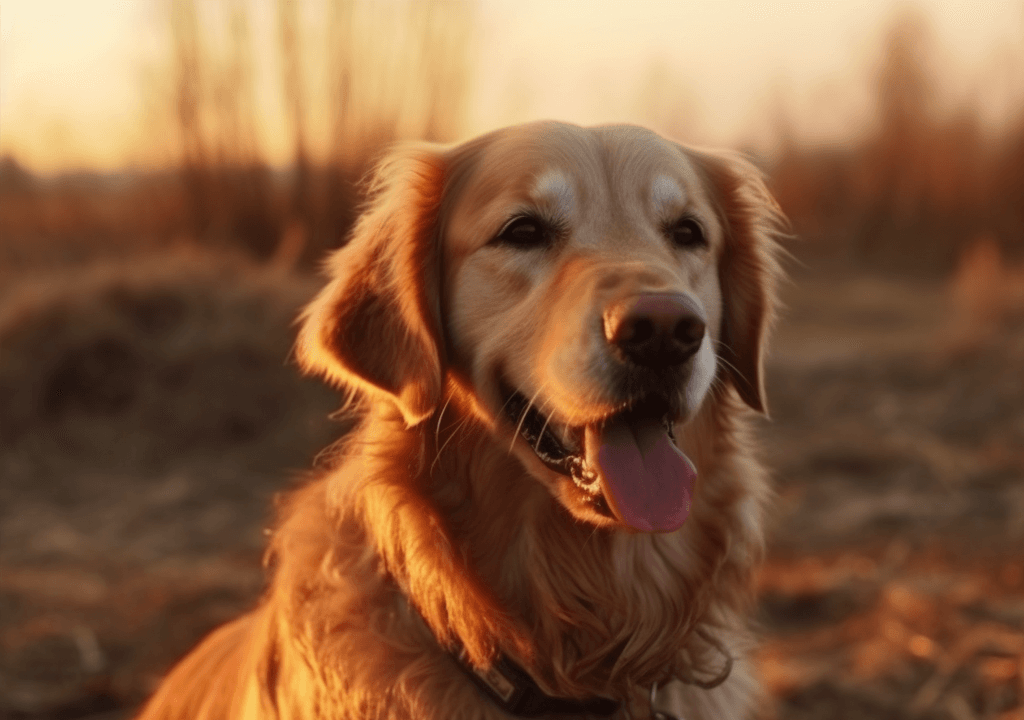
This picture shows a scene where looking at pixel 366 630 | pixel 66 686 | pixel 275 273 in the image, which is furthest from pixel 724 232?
pixel 275 273

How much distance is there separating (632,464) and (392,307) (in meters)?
0.74

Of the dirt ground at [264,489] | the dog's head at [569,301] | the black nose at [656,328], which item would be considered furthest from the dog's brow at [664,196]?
the dirt ground at [264,489]

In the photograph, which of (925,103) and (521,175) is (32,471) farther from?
(925,103)

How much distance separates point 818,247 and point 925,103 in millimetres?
3011

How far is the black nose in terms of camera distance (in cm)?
208

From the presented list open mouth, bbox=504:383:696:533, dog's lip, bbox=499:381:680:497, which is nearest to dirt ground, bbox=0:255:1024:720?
dog's lip, bbox=499:381:680:497

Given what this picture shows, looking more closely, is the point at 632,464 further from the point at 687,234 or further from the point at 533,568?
the point at 687,234

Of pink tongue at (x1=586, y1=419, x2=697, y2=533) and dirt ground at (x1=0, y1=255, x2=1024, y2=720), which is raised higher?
pink tongue at (x1=586, y1=419, x2=697, y2=533)

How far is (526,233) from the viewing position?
2.54 meters

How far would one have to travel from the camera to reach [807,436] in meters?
7.65

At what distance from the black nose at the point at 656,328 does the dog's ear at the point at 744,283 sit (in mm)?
682

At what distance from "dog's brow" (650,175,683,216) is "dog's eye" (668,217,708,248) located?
2.0 inches

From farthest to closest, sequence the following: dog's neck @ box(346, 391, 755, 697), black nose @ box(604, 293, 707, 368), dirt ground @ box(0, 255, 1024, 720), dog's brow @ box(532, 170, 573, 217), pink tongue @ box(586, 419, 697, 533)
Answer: dirt ground @ box(0, 255, 1024, 720) → dog's brow @ box(532, 170, 573, 217) → dog's neck @ box(346, 391, 755, 697) → pink tongue @ box(586, 419, 697, 533) → black nose @ box(604, 293, 707, 368)

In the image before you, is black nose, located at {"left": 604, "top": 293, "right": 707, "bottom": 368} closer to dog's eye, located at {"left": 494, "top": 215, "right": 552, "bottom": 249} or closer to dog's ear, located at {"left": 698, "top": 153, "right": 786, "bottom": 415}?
dog's eye, located at {"left": 494, "top": 215, "right": 552, "bottom": 249}
